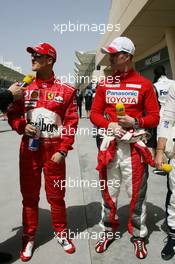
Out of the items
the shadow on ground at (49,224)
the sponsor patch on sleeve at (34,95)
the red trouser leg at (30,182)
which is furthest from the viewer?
the shadow on ground at (49,224)

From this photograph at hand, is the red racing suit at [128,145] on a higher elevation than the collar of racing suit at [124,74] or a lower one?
lower

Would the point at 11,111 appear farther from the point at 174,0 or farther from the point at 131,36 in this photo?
the point at 131,36

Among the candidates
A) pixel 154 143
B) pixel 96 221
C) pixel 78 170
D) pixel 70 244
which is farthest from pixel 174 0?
pixel 70 244

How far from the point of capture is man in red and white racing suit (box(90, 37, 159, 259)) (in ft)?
9.71

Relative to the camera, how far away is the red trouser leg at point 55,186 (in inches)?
122

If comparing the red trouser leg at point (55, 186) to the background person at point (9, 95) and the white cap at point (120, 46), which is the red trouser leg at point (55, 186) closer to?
the background person at point (9, 95)

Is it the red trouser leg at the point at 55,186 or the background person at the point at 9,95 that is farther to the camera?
the red trouser leg at the point at 55,186

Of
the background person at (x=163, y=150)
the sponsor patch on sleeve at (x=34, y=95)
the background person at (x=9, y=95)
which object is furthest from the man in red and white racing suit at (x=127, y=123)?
the background person at (x=9, y=95)

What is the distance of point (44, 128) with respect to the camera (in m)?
3.05

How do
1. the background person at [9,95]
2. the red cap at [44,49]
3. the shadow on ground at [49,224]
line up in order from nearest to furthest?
1. the background person at [9,95]
2. the red cap at [44,49]
3. the shadow on ground at [49,224]

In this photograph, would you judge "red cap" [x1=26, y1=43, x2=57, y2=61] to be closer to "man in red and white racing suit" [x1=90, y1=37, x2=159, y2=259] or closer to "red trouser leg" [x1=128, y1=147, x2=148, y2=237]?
"man in red and white racing suit" [x1=90, y1=37, x2=159, y2=259]

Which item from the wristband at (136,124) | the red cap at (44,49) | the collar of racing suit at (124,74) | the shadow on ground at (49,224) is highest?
the red cap at (44,49)

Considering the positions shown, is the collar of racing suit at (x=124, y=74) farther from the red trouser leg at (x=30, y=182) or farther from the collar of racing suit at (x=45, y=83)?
the red trouser leg at (x=30, y=182)

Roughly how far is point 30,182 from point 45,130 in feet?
1.75
